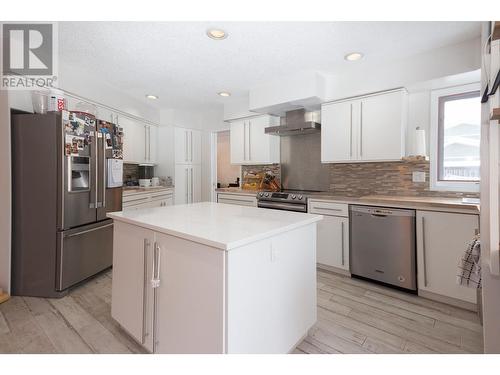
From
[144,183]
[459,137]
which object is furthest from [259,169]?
[459,137]

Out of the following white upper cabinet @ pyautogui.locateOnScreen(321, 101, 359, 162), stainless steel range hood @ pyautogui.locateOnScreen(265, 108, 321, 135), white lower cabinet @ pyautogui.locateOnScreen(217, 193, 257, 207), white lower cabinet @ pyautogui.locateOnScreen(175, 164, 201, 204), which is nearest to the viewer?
white upper cabinet @ pyautogui.locateOnScreen(321, 101, 359, 162)

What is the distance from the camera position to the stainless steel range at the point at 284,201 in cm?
324

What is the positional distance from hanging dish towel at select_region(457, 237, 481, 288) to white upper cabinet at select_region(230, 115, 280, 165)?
2.78m

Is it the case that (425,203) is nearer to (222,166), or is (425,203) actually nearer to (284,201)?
(284,201)

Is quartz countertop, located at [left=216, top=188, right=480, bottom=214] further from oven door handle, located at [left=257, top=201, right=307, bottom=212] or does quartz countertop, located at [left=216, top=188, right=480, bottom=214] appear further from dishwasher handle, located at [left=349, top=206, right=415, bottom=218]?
oven door handle, located at [left=257, top=201, right=307, bottom=212]

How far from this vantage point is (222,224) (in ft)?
4.91

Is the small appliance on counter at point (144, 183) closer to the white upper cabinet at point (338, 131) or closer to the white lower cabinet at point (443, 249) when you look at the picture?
the white upper cabinet at point (338, 131)

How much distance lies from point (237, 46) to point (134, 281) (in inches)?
89.4

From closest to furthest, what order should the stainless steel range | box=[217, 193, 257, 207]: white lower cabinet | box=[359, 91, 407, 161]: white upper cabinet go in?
1. box=[359, 91, 407, 161]: white upper cabinet
2. the stainless steel range
3. box=[217, 193, 257, 207]: white lower cabinet

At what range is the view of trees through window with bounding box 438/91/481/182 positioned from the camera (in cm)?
271

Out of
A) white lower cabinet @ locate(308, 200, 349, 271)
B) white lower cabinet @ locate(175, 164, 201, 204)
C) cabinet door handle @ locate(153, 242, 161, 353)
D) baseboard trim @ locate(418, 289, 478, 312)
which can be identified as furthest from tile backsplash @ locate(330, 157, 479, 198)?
white lower cabinet @ locate(175, 164, 201, 204)

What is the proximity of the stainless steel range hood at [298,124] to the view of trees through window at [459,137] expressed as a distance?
142 centimetres

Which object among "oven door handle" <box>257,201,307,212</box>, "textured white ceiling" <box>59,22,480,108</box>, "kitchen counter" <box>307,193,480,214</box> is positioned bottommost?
"oven door handle" <box>257,201,307,212</box>

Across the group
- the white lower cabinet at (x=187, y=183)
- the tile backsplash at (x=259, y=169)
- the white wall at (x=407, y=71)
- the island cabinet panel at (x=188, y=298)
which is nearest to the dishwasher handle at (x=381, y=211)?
the white wall at (x=407, y=71)
